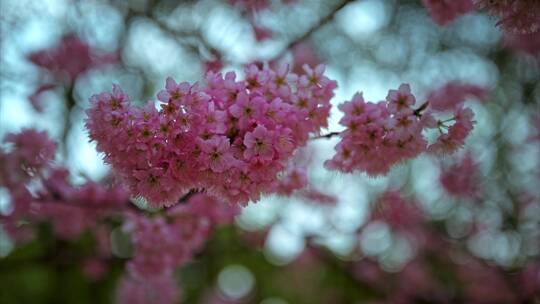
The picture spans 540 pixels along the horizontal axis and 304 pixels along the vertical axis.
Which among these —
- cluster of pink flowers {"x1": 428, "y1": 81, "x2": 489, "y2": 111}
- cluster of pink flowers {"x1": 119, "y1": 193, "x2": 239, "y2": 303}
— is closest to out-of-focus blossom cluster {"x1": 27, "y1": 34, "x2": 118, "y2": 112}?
cluster of pink flowers {"x1": 119, "y1": 193, "x2": 239, "y2": 303}

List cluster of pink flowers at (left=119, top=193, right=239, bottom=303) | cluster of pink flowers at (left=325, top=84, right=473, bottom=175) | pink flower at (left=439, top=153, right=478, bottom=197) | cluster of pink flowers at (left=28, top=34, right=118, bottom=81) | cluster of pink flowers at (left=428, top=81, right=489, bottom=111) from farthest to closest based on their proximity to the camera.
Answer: pink flower at (left=439, top=153, right=478, bottom=197)
cluster of pink flowers at (left=28, top=34, right=118, bottom=81)
cluster of pink flowers at (left=428, top=81, right=489, bottom=111)
cluster of pink flowers at (left=119, top=193, right=239, bottom=303)
cluster of pink flowers at (left=325, top=84, right=473, bottom=175)

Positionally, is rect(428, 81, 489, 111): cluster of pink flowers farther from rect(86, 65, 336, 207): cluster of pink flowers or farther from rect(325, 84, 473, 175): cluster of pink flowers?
rect(86, 65, 336, 207): cluster of pink flowers

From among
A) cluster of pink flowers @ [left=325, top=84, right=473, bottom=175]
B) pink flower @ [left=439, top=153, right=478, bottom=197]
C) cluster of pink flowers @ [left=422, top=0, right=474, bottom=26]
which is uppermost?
pink flower @ [left=439, top=153, right=478, bottom=197]

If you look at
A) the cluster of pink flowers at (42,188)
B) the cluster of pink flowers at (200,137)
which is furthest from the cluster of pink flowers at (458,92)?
the cluster of pink flowers at (200,137)

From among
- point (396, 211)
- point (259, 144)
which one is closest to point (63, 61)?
point (259, 144)

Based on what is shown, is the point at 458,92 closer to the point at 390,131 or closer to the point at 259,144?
the point at 390,131

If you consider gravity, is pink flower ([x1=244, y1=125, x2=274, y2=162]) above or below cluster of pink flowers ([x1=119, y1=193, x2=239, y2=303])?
below

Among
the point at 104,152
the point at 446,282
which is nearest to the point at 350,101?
the point at 104,152
